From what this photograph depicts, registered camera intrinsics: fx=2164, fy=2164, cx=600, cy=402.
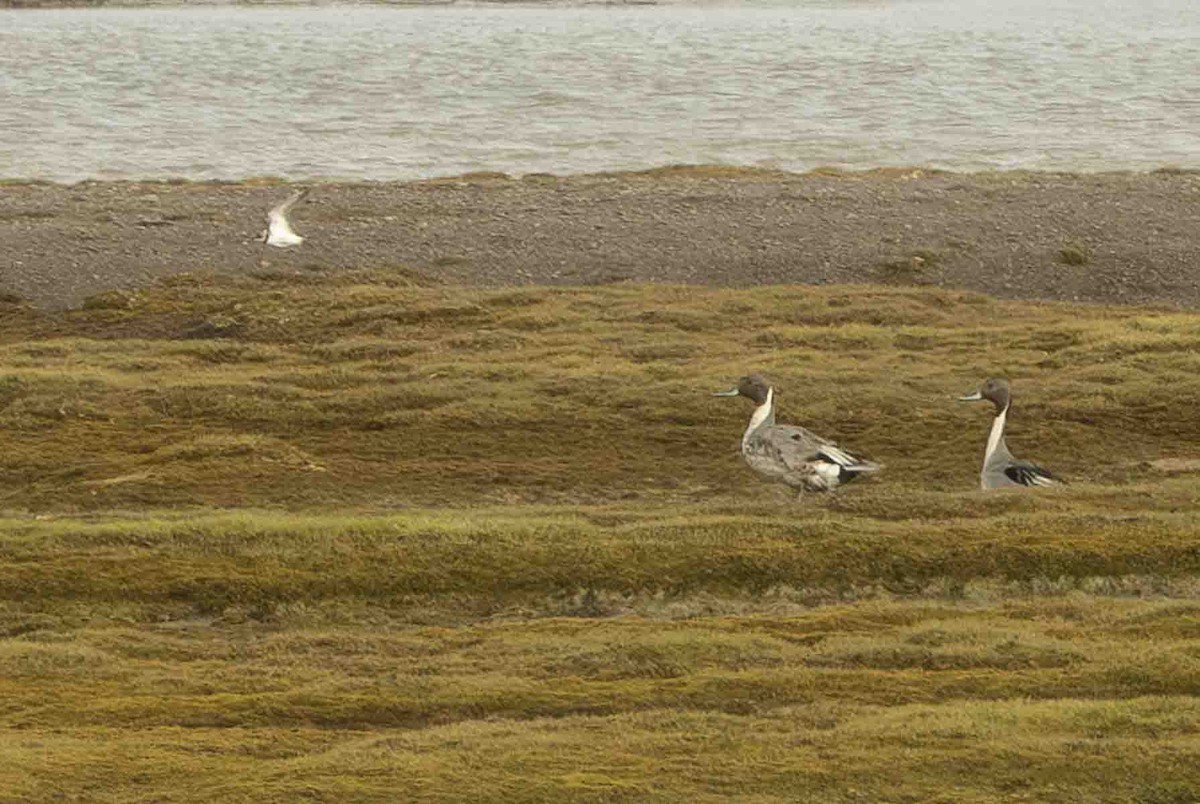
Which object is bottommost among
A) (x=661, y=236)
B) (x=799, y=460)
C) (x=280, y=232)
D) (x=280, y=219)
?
(x=661, y=236)

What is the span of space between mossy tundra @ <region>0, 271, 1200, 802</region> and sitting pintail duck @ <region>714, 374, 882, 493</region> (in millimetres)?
330

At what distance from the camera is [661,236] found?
3438 cm

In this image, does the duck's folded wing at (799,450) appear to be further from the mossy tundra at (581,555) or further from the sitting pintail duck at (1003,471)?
the sitting pintail duck at (1003,471)

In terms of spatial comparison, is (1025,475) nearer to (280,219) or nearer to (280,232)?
(280,232)

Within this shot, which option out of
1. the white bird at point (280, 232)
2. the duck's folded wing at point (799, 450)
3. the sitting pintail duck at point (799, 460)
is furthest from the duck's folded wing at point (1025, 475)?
the white bird at point (280, 232)

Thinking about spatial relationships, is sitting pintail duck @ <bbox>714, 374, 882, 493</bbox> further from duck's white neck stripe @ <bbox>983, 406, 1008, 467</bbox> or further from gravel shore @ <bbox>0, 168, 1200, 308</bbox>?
gravel shore @ <bbox>0, 168, 1200, 308</bbox>

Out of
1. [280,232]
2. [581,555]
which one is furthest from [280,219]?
[581,555]

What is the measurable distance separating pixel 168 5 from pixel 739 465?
303 ft

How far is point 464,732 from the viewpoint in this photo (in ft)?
41.3

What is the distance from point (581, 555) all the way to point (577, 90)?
180 feet

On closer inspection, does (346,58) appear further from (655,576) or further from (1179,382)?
(655,576)

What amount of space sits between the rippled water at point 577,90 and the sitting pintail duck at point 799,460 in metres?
31.9

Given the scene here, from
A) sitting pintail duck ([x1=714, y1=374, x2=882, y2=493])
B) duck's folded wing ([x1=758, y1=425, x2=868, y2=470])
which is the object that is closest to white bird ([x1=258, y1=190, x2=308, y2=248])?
sitting pintail duck ([x1=714, y1=374, x2=882, y2=493])

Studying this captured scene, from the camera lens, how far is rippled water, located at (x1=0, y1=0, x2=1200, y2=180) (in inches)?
2168
